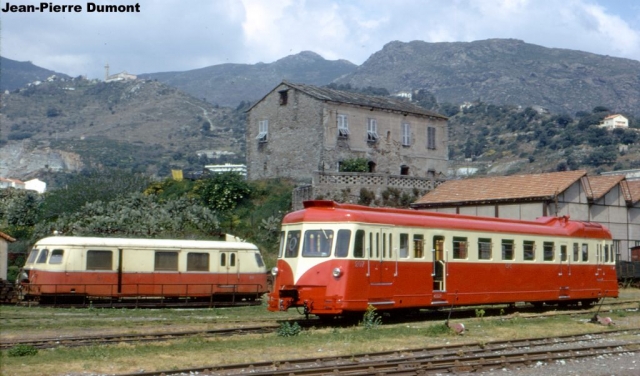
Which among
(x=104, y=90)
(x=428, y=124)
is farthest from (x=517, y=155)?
(x=104, y=90)

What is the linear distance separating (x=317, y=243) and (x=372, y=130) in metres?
A: 33.4

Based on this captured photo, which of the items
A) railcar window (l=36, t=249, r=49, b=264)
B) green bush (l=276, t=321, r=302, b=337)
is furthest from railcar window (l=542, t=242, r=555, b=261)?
railcar window (l=36, t=249, r=49, b=264)

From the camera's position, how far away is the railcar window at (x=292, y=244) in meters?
20.4

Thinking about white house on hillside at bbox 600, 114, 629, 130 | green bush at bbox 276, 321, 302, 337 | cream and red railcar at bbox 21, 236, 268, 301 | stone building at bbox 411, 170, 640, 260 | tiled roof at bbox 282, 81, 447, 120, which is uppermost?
white house on hillside at bbox 600, 114, 629, 130

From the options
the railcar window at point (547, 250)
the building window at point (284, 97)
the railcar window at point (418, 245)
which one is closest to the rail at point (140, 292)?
the railcar window at point (418, 245)

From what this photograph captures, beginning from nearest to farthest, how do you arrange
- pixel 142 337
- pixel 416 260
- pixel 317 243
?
1. pixel 142 337
2. pixel 317 243
3. pixel 416 260

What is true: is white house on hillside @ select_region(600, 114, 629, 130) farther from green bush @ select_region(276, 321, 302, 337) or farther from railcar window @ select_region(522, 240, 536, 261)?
green bush @ select_region(276, 321, 302, 337)

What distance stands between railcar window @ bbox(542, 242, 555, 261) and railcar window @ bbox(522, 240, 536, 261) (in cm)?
57

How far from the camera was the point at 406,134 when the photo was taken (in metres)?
54.6

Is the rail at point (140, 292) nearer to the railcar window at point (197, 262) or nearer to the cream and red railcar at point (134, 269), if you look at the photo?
the cream and red railcar at point (134, 269)

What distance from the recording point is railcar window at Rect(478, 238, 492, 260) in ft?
78.2

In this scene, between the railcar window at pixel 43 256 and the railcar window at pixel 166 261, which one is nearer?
the railcar window at pixel 43 256

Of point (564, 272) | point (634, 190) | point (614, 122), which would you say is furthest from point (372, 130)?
point (614, 122)

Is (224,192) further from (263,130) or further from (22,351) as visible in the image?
(22,351)
